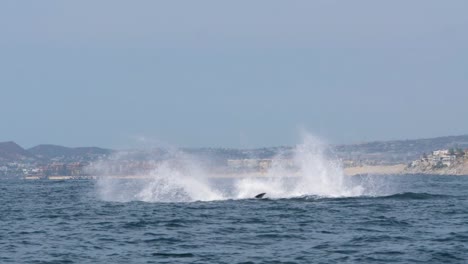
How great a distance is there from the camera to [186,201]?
65.8 meters

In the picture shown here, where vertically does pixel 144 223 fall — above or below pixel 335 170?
below

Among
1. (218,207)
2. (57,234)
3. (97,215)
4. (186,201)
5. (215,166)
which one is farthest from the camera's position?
(215,166)

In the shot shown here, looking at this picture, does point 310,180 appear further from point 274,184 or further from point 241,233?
point 241,233

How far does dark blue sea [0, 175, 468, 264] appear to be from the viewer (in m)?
33.7

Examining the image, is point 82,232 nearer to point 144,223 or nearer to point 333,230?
point 144,223

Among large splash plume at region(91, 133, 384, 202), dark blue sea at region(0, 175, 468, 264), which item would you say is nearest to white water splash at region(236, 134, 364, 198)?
large splash plume at region(91, 133, 384, 202)

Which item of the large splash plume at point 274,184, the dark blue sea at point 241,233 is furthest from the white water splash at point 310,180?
the dark blue sea at point 241,233

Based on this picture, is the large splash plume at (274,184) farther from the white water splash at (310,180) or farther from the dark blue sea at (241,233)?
the dark blue sea at (241,233)

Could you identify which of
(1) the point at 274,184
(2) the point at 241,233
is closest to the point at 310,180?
(1) the point at 274,184

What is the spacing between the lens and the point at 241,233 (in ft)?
134

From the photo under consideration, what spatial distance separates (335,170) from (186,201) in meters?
14.1

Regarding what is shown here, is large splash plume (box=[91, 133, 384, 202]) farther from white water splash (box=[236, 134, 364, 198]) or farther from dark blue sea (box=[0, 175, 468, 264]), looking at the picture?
dark blue sea (box=[0, 175, 468, 264])

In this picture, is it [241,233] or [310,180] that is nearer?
[241,233]

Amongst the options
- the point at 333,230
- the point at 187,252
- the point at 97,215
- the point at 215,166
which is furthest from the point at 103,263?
the point at 215,166
